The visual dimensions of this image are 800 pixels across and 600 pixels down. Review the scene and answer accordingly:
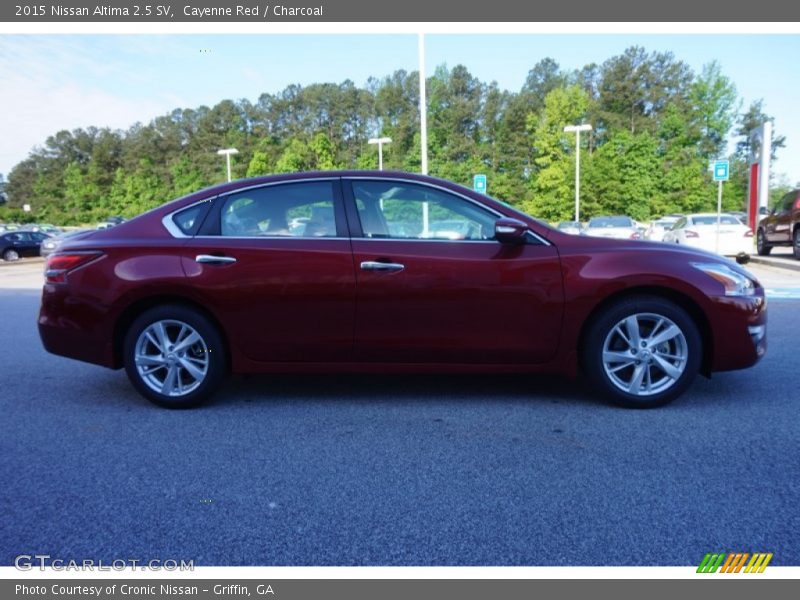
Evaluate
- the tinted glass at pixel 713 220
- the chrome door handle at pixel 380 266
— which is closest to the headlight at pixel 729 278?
the chrome door handle at pixel 380 266

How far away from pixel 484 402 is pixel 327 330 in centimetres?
122

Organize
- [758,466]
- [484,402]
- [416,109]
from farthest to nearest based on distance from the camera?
[416,109] < [484,402] < [758,466]

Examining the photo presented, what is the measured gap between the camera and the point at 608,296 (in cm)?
414

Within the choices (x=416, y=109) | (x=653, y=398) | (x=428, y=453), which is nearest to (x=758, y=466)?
(x=653, y=398)

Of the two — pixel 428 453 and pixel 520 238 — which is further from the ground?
pixel 520 238

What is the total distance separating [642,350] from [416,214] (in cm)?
175

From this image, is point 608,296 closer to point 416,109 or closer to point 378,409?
point 378,409

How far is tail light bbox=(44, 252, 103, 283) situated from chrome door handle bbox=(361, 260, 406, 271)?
1853mm

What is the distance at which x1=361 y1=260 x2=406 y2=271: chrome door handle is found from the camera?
13.6 ft

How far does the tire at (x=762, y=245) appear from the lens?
18.6 m

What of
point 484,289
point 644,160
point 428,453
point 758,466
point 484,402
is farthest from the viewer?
point 644,160

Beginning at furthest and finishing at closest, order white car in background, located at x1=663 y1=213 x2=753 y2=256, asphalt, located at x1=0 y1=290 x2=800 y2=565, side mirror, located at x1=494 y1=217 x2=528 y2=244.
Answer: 1. white car in background, located at x1=663 y1=213 x2=753 y2=256
2. side mirror, located at x1=494 y1=217 x2=528 y2=244
3. asphalt, located at x1=0 y1=290 x2=800 y2=565

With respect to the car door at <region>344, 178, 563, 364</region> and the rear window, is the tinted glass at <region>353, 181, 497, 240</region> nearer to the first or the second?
the car door at <region>344, 178, 563, 364</region>

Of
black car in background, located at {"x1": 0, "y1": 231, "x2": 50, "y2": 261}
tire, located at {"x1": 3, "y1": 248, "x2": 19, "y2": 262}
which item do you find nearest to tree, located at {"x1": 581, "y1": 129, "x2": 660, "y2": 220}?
black car in background, located at {"x1": 0, "y1": 231, "x2": 50, "y2": 261}
